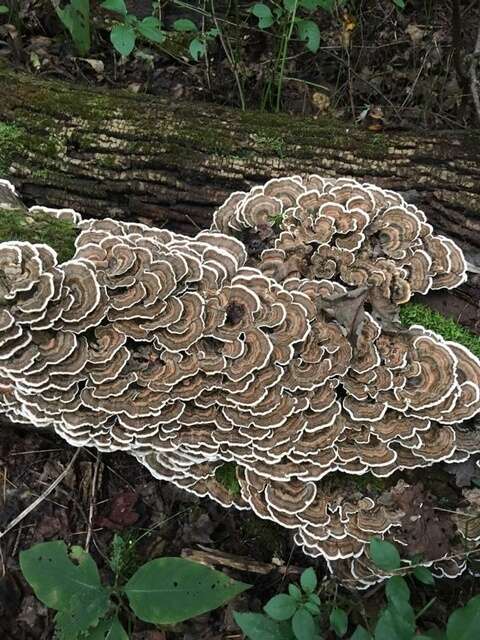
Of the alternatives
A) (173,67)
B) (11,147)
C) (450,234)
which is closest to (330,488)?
(450,234)

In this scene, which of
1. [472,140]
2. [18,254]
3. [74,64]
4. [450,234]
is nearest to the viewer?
[18,254]

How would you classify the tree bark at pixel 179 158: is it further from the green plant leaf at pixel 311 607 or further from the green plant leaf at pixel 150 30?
the green plant leaf at pixel 311 607

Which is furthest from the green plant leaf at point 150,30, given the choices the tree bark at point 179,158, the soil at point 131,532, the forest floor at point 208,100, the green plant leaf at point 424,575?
the green plant leaf at point 424,575

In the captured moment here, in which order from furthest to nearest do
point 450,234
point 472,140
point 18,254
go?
point 472,140
point 450,234
point 18,254

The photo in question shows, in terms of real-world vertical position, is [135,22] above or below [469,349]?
above

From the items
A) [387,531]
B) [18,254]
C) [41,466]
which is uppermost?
[18,254]

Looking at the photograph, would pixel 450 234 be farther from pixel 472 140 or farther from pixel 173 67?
pixel 173 67

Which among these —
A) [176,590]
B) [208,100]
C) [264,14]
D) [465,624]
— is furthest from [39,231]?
[208,100]
